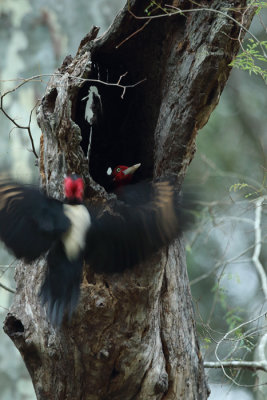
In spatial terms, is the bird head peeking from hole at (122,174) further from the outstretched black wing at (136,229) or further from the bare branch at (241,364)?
the bare branch at (241,364)

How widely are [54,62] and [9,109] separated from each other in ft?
2.66

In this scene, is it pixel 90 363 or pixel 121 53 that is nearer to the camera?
pixel 90 363

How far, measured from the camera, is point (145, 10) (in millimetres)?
2395

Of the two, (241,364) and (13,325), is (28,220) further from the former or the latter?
(241,364)

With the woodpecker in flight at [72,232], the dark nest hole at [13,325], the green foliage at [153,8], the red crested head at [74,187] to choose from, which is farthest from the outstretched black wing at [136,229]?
the green foliage at [153,8]

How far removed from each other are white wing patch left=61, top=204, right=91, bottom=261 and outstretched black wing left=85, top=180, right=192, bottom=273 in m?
0.03

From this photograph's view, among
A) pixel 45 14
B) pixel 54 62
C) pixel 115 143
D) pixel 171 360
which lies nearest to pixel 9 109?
pixel 54 62

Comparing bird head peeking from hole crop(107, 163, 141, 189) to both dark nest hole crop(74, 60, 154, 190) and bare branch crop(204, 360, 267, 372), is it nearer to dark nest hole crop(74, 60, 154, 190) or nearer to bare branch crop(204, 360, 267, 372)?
dark nest hole crop(74, 60, 154, 190)

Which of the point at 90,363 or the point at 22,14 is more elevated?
the point at 22,14

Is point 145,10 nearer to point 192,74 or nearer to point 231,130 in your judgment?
point 192,74

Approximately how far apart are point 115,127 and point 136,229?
3.56ft

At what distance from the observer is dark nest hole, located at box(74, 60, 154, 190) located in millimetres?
2844

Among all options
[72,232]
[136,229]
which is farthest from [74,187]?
[136,229]

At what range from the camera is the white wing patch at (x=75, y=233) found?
2164 mm
